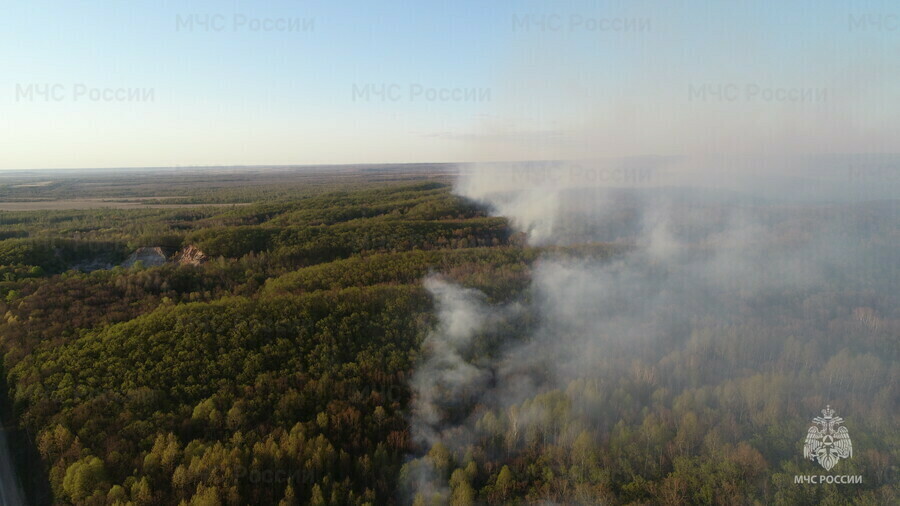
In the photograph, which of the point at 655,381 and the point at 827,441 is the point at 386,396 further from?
the point at 827,441

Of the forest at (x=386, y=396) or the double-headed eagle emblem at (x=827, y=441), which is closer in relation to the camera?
the forest at (x=386, y=396)

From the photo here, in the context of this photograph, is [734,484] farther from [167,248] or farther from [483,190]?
[483,190]

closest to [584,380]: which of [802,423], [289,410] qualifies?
[802,423]

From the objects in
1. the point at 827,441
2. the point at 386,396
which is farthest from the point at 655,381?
the point at 386,396

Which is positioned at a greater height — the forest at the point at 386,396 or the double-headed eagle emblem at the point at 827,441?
the forest at the point at 386,396
